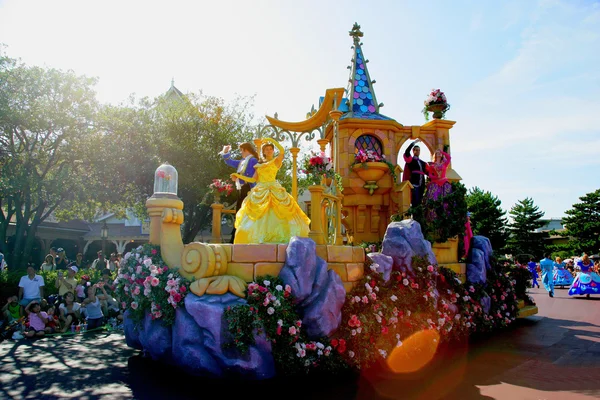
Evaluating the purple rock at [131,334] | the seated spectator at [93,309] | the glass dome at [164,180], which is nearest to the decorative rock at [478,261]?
the glass dome at [164,180]

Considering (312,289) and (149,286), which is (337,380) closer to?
(312,289)

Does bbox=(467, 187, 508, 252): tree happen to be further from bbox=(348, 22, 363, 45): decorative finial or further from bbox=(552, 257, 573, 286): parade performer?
bbox=(348, 22, 363, 45): decorative finial

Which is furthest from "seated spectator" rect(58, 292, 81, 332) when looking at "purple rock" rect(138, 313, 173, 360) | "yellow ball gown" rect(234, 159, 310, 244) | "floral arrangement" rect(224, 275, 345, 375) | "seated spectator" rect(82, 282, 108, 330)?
"floral arrangement" rect(224, 275, 345, 375)

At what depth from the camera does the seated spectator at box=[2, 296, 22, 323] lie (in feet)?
29.1

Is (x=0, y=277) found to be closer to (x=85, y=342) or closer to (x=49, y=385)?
(x=85, y=342)

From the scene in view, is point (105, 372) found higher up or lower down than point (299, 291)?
lower down

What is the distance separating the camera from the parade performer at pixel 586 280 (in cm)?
1534

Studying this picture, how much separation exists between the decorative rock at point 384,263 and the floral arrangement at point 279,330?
1.63 metres

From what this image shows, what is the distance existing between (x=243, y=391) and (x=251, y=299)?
1.06 metres

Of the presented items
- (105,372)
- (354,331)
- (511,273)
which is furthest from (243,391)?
(511,273)

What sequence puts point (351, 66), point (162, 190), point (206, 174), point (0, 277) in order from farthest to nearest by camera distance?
point (206, 174)
point (351, 66)
point (0, 277)
point (162, 190)

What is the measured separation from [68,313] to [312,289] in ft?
20.5

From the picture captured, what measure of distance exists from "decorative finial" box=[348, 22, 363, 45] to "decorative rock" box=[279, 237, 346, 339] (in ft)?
30.8

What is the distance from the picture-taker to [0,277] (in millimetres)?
10578
